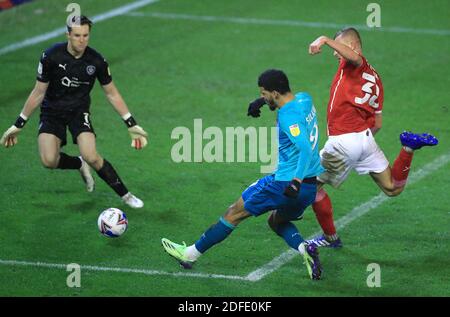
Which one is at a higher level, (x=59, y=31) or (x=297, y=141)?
(x=59, y=31)

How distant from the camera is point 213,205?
12945mm

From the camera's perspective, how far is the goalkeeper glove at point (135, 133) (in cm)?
1237

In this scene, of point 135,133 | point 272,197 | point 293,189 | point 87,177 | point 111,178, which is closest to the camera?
point 293,189

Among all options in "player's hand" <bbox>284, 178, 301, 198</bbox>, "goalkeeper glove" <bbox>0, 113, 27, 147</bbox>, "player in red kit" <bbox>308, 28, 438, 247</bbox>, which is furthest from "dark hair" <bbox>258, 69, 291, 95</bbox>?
"goalkeeper glove" <bbox>0, 113, 27, 147</bbox>

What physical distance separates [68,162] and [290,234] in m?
3.48

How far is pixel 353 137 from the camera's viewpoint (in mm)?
11414

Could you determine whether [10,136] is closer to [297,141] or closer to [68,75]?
[68,75]

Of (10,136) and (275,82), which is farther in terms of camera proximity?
(10,136)

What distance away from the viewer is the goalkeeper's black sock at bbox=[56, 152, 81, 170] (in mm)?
12922

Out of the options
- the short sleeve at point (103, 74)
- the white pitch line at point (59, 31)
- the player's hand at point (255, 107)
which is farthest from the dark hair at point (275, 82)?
the white pitch line at point (59, 31)

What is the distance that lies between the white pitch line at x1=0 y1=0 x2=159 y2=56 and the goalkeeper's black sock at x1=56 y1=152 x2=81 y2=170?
273 inches

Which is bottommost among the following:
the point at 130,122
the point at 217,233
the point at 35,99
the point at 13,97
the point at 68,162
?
the point at 217,233


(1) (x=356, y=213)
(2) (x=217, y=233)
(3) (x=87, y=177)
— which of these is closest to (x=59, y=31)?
(3) (x=87, y=177)

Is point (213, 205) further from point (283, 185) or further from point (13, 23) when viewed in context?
point (13, 23)
